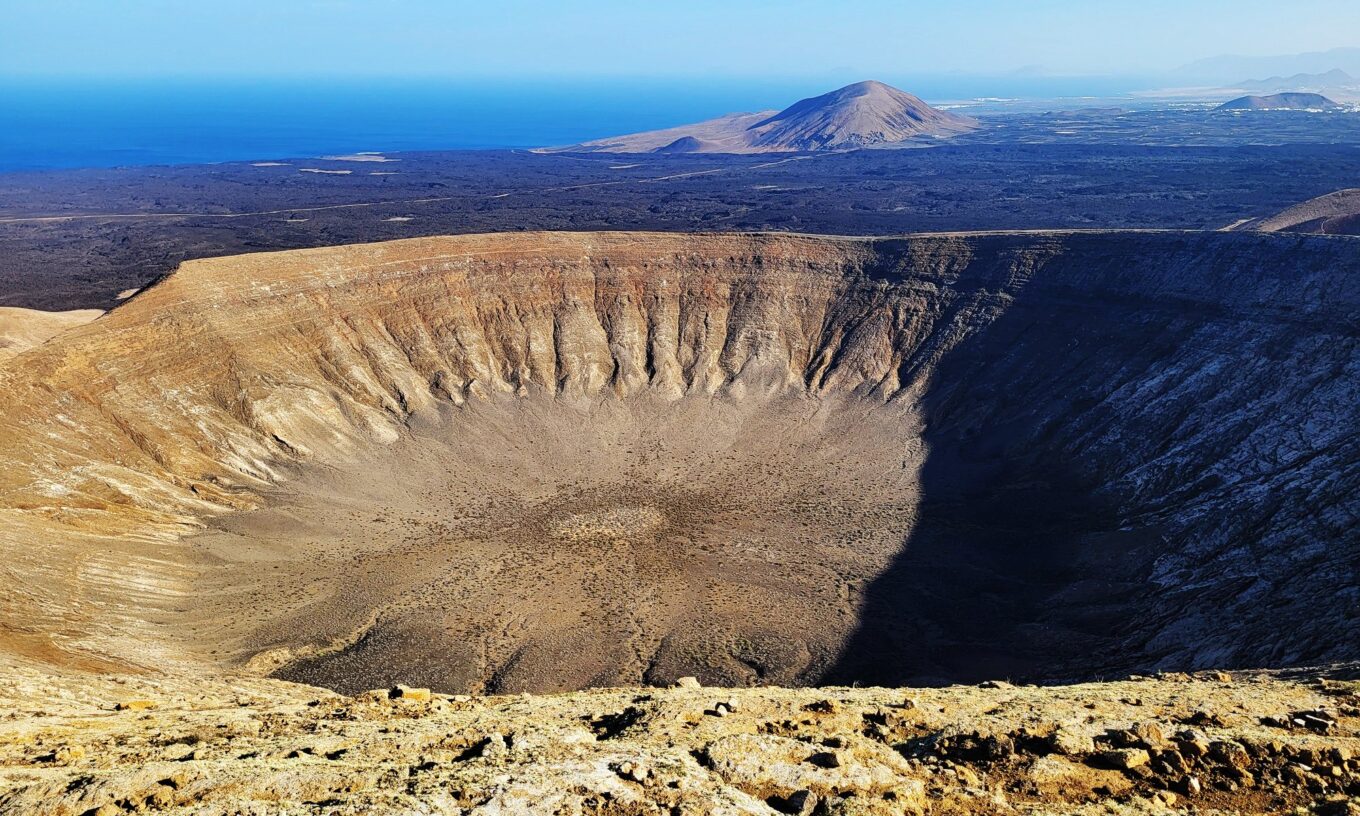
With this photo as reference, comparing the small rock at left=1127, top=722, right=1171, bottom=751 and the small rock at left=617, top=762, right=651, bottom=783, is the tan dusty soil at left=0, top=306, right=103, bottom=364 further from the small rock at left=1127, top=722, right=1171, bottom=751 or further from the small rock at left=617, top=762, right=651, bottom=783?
the small rock at left=1127, top=722, right=1171, bottom=751

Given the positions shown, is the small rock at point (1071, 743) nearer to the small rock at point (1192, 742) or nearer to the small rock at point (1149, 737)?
the small rock at point (1149, 737)

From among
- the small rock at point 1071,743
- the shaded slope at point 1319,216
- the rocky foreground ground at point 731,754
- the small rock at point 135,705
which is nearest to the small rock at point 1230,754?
the rocky foreground ground at point 731,754

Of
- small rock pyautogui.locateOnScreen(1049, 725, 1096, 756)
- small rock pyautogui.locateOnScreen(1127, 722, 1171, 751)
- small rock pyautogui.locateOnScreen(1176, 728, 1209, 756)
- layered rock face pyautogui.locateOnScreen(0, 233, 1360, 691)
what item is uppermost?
small rock pyautogui.locateOnScreen(1176, 728, 1209, 756)

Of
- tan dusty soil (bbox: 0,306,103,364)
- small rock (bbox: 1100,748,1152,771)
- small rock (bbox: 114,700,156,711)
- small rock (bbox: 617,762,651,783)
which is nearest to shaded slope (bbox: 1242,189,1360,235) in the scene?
small rock (bbox: 1100,748,1152,771)

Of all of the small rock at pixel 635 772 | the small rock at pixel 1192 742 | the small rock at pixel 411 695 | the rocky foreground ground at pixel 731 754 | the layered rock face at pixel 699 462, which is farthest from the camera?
the layered rock face at pixel 699 462

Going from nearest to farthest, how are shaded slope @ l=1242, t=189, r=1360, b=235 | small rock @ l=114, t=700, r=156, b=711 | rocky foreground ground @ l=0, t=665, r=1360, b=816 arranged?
rocky foreground ground @ l=0, t=665, r=1360, b=816 → small rock @ l=114, t=700, r=156, b=711 → shaded slope @ l=1242, t=189, r=1360, b=235

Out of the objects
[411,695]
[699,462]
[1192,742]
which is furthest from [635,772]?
[699,462]
